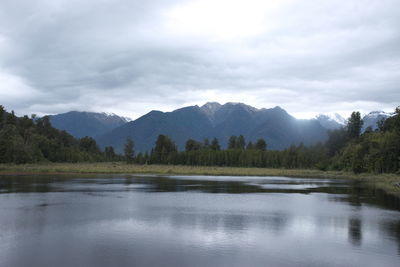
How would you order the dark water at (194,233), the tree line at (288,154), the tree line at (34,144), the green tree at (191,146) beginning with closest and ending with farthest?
the dark water at (194,233) → the tree line at (34,144) → the tree line at (288,154) → the green tree at (191,146)

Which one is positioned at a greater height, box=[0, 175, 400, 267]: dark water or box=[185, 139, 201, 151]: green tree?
box=[185, 139, 201, 151]: green tree

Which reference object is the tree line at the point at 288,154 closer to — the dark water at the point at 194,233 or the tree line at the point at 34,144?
the tree line at the point at 34,144

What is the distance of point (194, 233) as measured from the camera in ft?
67.6

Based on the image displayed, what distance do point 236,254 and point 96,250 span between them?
625 centimetres

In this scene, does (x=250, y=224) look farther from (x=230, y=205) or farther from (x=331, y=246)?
(x=230, y=205)

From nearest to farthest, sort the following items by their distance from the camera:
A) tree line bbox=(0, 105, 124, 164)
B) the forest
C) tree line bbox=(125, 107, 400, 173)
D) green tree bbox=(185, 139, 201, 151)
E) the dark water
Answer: the dark water < the forest < tree line bbox=(0, 105, 124, 164) < tree line bbox=(125, 107, 400, 173) < green tree bbox=(185, 139, 201, 151)

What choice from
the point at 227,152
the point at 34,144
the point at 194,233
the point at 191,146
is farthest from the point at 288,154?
the point at 194,233

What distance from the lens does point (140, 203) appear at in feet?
107

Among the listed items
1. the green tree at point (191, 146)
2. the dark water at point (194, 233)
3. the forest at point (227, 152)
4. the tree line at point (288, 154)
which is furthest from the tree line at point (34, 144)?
the dark water at point (194, 233)

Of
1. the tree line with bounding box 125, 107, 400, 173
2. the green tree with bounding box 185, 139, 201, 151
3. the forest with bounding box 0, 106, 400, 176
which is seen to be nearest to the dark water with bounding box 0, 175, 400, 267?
the forest with bounding box 0, 106, 400, 176

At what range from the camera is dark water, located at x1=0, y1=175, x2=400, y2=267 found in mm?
15906

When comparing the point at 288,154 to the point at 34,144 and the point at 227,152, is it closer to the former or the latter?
the point at 227,152

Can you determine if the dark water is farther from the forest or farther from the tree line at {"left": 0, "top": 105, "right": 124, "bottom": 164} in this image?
the tree line at {"left": 0, "top": 105, "right": 124, "bottom": 164}

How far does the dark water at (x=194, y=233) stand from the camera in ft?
52.2
